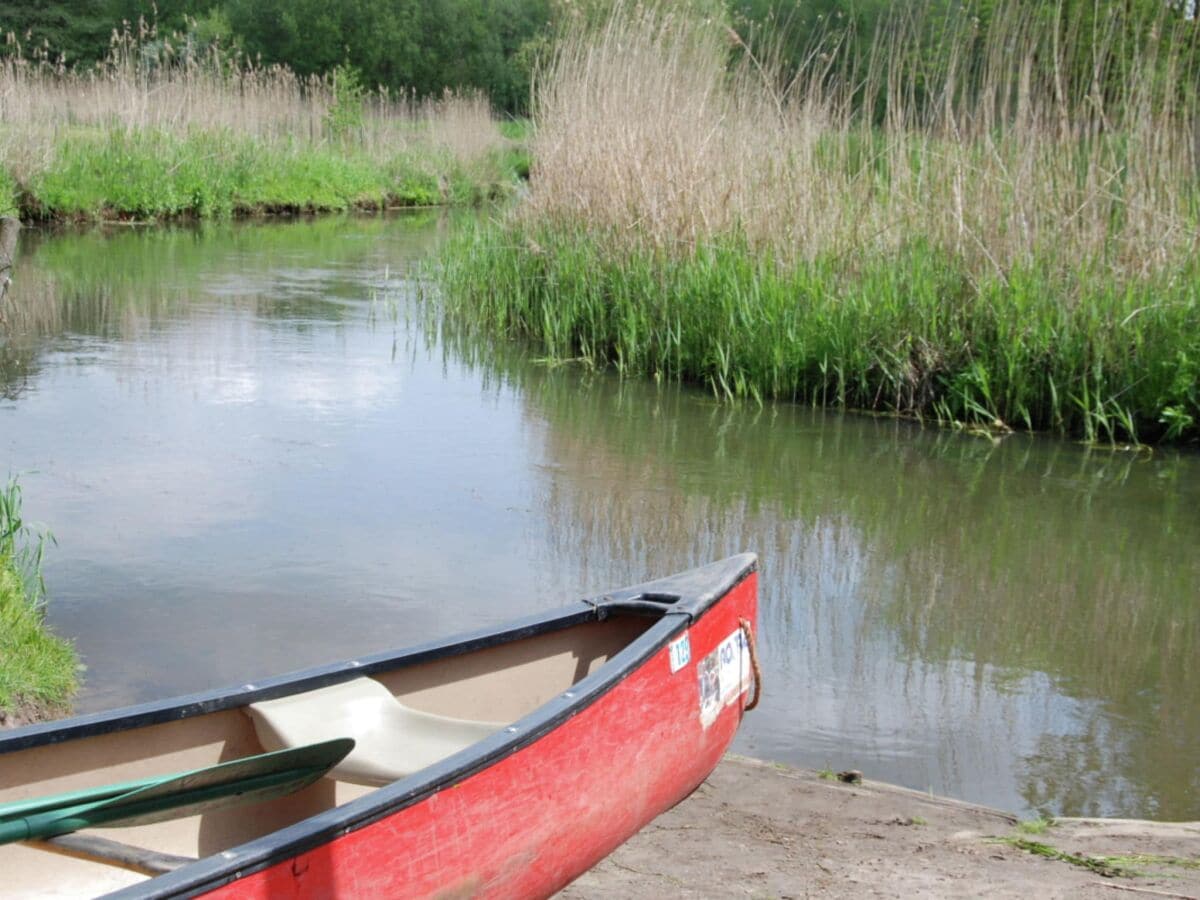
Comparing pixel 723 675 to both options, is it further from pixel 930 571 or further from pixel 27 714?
pixel 930 571

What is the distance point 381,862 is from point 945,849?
1.40m

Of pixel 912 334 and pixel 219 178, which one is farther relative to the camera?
pixel 219 178

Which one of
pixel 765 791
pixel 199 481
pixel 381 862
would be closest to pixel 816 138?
pixel 199 481

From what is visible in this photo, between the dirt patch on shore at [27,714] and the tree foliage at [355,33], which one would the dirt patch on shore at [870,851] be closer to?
the dirt patch on shore at [27,714]

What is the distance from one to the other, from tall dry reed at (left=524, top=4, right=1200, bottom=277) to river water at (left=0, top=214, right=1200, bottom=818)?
3.93 ft

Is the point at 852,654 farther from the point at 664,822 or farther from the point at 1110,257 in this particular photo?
the point at 1110,257

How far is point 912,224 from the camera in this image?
27.1 feet

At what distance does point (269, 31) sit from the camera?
4444cm

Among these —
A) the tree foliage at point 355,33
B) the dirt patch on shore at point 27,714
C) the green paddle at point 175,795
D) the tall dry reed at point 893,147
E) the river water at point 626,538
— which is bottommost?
the river water at point 626,538

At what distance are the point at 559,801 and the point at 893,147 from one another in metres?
6.40

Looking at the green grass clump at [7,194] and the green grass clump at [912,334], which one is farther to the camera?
the green grass clump at [7,194]

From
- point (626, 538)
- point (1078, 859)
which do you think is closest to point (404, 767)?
point (1078, 859)

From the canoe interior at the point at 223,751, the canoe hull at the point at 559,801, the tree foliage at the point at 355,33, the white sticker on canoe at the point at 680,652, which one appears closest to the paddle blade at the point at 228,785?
the canoe interior at the point at 223,751

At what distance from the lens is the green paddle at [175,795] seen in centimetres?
240
